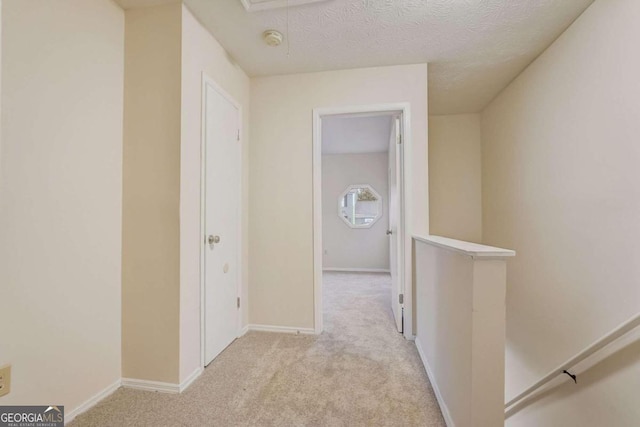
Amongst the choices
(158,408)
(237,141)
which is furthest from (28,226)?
(237,141)

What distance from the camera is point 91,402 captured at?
1500 millimetres

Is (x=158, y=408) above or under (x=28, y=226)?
under

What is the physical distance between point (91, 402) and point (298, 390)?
1160 millimetres

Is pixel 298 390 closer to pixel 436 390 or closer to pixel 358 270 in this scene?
pixel 436 390

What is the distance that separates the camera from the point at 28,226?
4.06ft

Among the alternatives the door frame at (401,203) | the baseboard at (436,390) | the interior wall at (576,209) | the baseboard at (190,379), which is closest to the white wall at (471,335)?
the baseboard at (436,390)

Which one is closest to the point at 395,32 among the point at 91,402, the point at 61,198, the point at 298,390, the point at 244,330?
the point at 61,198

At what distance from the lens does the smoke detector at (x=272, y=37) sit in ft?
6.40

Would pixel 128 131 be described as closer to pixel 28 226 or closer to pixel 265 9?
pixel 28 226

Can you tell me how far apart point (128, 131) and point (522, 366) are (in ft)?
12.6

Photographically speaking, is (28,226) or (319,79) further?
(319,79)

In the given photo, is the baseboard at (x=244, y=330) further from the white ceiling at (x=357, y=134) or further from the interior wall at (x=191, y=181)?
the white ceiling at (x=357, y=134)

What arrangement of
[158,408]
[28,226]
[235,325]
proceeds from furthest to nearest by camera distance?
[235,325] → [158,408] → [28,226]

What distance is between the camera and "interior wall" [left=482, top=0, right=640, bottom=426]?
1.55 meters
